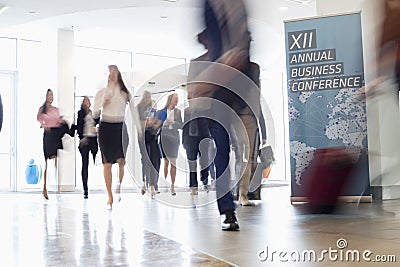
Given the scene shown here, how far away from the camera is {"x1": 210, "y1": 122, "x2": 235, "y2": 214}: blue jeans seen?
2.96 m

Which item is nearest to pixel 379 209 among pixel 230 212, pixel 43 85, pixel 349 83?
pixel 349 83

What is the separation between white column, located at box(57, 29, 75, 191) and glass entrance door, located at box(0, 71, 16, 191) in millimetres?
1343

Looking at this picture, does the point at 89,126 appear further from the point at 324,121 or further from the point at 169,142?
the point at 324,121

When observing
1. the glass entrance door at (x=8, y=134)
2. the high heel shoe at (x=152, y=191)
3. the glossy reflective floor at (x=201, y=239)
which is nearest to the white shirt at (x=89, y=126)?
the high heel shoe at (x=152, y=191)

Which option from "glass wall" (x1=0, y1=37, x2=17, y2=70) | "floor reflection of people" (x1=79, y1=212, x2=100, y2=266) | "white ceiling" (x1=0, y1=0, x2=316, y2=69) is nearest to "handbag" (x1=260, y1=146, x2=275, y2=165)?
"white ceiling" (x1=0, y1=0, x2=316, y2=69)

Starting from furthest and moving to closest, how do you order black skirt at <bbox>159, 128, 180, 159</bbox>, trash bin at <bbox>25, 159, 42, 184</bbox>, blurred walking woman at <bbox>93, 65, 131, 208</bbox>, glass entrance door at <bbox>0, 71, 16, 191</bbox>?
trash bin at <bbox>25, 159, 42, 184</bbox>
glass entrance door at <bbox>0, 71, 16, 191</bbox>
black skirt at <bbox>159, 128, 180, 159</bbox>
blurred walking woman at <bbox>93, 65, 131, 208</bbox>

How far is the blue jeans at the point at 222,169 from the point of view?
9.70ft

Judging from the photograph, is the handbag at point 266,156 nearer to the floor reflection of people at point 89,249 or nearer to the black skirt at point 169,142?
the black skirt at point 169,142

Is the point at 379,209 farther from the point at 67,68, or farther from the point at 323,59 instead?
the point at 67,68

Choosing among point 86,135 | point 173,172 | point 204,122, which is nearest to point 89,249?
point 204,122

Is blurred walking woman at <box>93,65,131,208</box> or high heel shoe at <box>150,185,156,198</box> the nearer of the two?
blurred walking woman at <box>93,65,131,208</box>

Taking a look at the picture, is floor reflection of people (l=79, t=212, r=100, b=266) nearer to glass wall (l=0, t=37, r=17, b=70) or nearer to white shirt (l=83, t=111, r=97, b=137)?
white shirt (l=83, t=111, r=97, b=137)

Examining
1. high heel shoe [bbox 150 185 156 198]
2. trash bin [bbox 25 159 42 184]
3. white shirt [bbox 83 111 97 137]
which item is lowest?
high heel shoe [bbox 150 185 156 198]

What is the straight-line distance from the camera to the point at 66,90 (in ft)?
33.1
